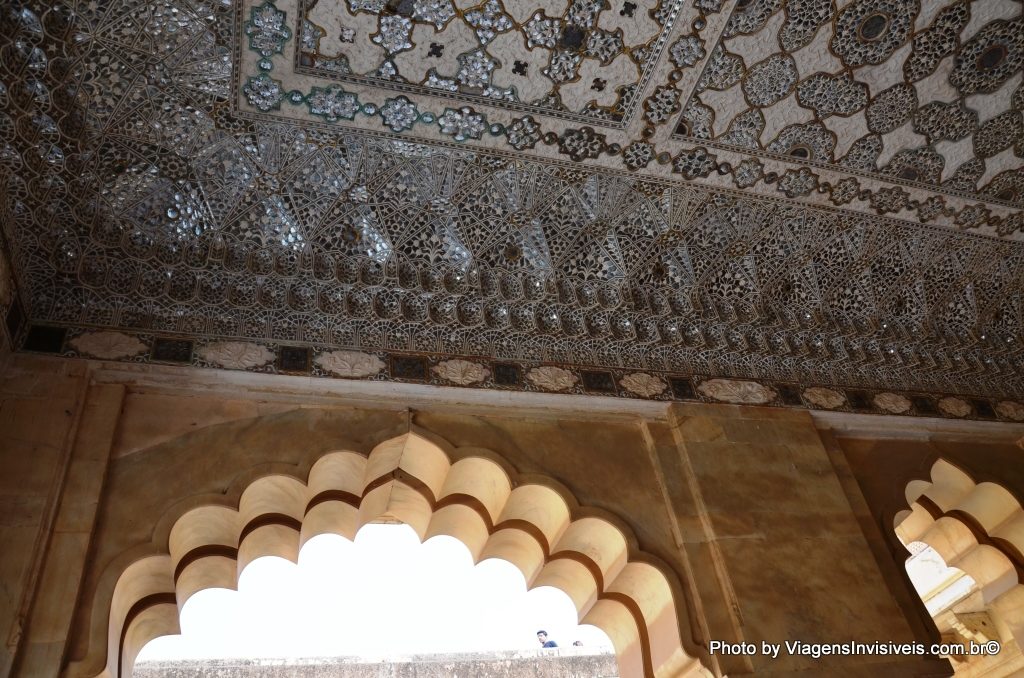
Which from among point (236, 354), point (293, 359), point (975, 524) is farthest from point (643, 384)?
point (975, 524)

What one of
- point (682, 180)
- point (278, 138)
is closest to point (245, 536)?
point (278, 138)

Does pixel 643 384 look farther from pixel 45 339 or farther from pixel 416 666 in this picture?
pixel 416 666

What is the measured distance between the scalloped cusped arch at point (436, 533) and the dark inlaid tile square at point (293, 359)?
540 millimetres

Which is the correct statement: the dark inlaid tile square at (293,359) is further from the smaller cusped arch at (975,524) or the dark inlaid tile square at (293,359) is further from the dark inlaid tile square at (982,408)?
the dark inlaid tile square at (982,408)

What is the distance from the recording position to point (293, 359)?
4.25 meters

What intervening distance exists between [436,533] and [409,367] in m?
0.99

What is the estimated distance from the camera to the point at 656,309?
17.1ft

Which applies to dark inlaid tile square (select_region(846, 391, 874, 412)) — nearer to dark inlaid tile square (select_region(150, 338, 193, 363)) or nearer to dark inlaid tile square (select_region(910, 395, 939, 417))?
dark inlaid tile square (select_region(910, 395, 939, 417))

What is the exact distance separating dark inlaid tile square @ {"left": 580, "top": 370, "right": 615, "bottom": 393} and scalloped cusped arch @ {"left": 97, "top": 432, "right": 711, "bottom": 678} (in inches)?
31.3

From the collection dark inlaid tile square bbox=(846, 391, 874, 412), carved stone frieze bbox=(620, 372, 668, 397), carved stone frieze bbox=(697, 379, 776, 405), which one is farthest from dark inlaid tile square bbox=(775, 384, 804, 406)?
carved stone frieze bbox=(620, 372, 668, 397)

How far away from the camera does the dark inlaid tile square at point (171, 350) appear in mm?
4051

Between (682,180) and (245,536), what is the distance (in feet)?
10.9

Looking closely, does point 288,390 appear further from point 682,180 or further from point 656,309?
point 682,180

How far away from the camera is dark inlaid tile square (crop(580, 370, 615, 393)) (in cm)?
475
